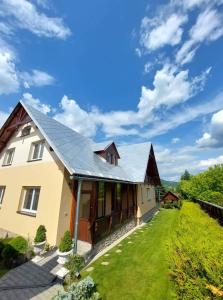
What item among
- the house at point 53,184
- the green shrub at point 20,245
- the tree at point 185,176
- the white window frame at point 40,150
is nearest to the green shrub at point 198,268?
the house at point 53,184

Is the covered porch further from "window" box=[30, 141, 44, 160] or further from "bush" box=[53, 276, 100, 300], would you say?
"window" box=[30, 141, 44, 160]

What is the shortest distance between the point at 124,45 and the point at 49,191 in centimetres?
981

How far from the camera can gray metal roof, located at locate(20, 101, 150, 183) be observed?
8.98 metres

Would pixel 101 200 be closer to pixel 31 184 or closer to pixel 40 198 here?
pixel 40 198

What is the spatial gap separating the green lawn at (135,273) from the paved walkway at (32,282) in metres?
1.34

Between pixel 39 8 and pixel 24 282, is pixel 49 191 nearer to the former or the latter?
pixel 24 282

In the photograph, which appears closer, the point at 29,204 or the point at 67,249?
Answer: the point at 67,249

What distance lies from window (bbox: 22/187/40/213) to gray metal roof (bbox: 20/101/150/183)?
2.99m

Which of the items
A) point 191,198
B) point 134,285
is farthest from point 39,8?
point 191,198

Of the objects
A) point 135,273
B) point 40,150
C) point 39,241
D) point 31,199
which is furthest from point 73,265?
point 40,150

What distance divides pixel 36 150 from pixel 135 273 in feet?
28.3

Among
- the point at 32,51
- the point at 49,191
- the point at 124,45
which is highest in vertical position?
the point at 124,45

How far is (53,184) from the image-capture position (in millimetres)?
8359

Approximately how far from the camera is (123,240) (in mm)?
10883
